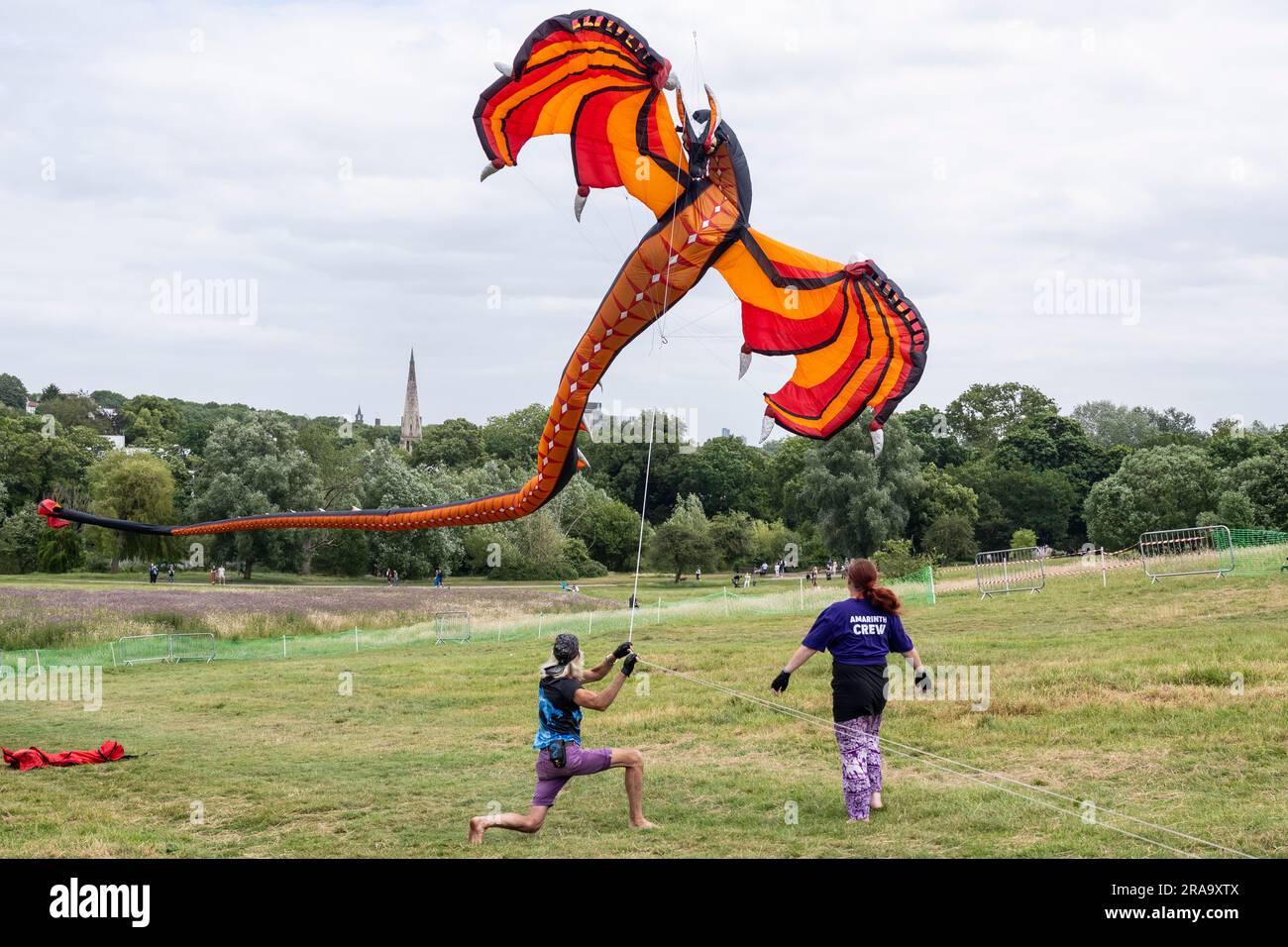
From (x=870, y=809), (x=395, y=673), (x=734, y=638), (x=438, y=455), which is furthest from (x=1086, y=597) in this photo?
(x=438, y=455)

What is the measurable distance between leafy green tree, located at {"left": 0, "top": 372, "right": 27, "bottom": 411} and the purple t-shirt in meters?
186

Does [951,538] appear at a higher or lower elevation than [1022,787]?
higher

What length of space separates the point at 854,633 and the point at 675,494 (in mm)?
90788

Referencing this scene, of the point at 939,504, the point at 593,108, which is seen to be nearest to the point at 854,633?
the point at 593,108

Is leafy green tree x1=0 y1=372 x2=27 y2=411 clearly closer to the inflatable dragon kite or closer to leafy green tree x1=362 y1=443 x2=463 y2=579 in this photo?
leafy green tree x1=362 y1=443 x2=463 y2=579

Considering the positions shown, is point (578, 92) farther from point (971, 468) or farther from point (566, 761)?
point (971, 468)

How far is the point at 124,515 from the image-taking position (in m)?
64.8

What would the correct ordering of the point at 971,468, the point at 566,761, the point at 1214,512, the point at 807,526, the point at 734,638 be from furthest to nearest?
the point at 971,468 → the point at 807,526 → the point at 1214,512 → the point at 734,638 → the point at 566,761

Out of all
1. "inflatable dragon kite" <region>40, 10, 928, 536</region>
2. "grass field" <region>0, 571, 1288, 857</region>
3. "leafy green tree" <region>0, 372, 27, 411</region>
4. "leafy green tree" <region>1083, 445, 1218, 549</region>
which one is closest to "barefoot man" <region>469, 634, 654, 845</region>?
"grass field" <region>0, 571, 1288, 857</region>

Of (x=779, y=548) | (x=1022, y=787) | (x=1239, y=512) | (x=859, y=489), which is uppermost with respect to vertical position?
(x=859, y=489)

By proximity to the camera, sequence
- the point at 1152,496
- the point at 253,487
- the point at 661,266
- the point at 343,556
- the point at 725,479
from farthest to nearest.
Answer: the point at 725,479 < the point at 343,556 < the point at 1152,496 < the point at 253,487 < the point at 661,266

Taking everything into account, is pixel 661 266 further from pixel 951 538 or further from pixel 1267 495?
pixel 951 538

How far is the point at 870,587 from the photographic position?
32.3 feet

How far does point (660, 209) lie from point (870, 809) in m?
6.00
